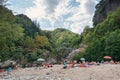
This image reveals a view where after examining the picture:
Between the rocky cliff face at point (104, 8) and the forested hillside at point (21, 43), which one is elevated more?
the rocky cliff face at point (104, 8)

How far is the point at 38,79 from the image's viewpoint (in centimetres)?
2322

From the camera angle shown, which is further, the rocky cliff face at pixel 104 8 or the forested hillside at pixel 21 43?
the rocky cliff face at pixel 104 8

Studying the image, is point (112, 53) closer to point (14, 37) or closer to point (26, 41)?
point (14, 37)

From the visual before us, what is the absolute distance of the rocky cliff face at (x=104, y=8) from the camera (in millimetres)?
96938

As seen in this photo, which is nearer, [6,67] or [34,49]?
[6,67]

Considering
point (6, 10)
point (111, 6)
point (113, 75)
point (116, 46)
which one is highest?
point (111, 6)

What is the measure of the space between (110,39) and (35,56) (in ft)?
69.7

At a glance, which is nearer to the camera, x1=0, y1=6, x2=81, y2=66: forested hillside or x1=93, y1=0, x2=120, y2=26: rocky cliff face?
x1=0, y1=6, x2=81, y2=66: forested hillside

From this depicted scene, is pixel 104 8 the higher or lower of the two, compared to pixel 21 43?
higher

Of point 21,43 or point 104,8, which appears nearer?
point 21,43

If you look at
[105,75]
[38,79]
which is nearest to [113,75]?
[105,75]

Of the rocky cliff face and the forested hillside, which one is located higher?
the rocky cliff face

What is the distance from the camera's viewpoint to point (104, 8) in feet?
347

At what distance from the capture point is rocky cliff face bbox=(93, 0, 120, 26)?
96938mm
